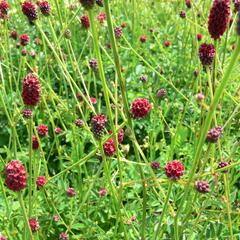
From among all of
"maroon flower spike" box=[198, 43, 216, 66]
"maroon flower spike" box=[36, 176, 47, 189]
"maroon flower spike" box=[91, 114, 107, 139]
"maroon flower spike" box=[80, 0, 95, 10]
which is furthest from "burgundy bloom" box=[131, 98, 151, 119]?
"maroon flower spike" box=[36, 176, 47, 189]

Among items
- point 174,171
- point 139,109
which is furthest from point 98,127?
point 174,171

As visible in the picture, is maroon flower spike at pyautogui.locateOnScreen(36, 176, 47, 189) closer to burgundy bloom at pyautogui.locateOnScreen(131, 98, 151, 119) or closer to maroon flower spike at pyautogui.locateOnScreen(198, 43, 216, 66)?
burgundy bloom at pyautogui.locateOnScreen(131, 98, 151, 119)

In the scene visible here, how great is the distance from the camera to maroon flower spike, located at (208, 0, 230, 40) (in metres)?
1.03

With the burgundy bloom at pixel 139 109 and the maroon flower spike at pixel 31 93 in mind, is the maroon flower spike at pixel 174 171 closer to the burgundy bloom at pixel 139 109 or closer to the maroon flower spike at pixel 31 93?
the burgundy bloom at pixel 139 109

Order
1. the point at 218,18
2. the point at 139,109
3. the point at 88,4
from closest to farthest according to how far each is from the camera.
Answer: the point at 88,4 < the point at 218,18 < the point at 139,109

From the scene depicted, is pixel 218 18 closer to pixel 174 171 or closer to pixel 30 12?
pixel 174 171

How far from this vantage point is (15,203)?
6.13ft

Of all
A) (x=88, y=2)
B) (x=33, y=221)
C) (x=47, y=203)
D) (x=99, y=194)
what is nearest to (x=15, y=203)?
(x=47, y=203)

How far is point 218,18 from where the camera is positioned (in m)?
1.03

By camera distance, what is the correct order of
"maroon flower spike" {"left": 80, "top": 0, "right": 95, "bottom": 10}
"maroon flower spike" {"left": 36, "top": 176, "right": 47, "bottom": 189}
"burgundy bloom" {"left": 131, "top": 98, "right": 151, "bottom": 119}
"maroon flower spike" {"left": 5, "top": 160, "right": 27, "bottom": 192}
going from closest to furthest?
"maroon flower spike" {"left": 80, "top": 0, "right": 95, "bottom": 10} < "maroon flower spike" {"left": 5, "top": 160, "right": 27, "bottom": 192} < "burgundy bloom" {"left": 131, "top": 98, "right": 151, "bottom": 119} < "maroon flower spike" {"left": 36, "top": 176, "right": 47, "bottom": 189}

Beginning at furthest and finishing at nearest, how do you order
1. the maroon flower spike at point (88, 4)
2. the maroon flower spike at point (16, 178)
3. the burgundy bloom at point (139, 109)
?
the burgundy bloom at point (139, 109), the maroon flower spike at point (16, 178), the maroon flower spike at point (88, 4)

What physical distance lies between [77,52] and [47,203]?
167cm

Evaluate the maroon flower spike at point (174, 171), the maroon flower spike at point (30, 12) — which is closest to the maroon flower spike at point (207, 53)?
the maroon flower spike at point (174, 171)

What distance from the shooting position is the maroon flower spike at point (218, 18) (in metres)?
1.03
